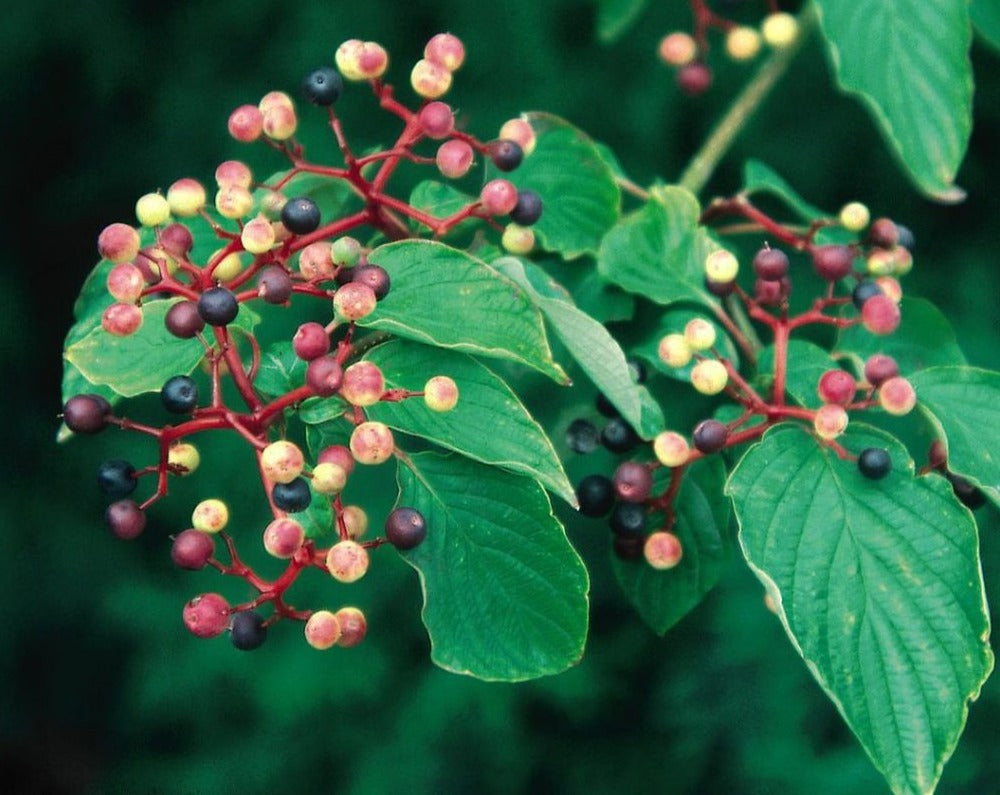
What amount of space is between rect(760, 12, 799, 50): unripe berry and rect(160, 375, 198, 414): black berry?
817 mm

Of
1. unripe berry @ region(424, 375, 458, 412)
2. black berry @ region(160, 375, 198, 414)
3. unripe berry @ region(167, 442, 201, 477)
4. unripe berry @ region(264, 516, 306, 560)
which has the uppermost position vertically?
black berry @ region(160, 375, 198, 414)

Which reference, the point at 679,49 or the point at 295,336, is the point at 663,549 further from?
the point at 679,49

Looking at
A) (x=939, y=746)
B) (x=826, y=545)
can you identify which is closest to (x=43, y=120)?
(x=826, y=545)

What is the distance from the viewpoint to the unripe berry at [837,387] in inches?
36.3

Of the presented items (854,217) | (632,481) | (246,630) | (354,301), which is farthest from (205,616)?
(854,217)

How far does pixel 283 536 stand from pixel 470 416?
15 cm

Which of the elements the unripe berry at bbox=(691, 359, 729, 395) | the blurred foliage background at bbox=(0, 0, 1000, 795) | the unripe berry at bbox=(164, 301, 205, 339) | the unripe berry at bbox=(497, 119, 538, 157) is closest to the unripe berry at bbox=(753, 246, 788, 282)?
the unripe berry at bbox=(691, 359, 729, 395)

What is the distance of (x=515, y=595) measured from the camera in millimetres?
928

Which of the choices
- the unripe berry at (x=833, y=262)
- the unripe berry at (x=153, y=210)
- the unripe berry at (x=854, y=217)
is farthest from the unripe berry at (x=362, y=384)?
the unripe berry at (x=854, y=217)

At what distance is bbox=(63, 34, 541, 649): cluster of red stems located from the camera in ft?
2.75

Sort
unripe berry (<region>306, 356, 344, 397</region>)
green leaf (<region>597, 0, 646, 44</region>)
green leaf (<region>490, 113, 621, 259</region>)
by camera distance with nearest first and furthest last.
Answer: unripe berry (<region>306, 356, 344, 397</region>) → green leaf (<region>490, 113, 621, 259</region>) → green leaf (<region>597, 0, 646, 44</region>)

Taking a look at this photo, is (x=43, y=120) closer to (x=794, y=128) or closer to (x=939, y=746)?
(x=794, y=128)

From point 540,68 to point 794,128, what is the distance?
1.21 feet

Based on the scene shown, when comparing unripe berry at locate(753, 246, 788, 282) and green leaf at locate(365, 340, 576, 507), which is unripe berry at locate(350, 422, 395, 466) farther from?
unripe berry at locate(753, 246, 788, 282)
